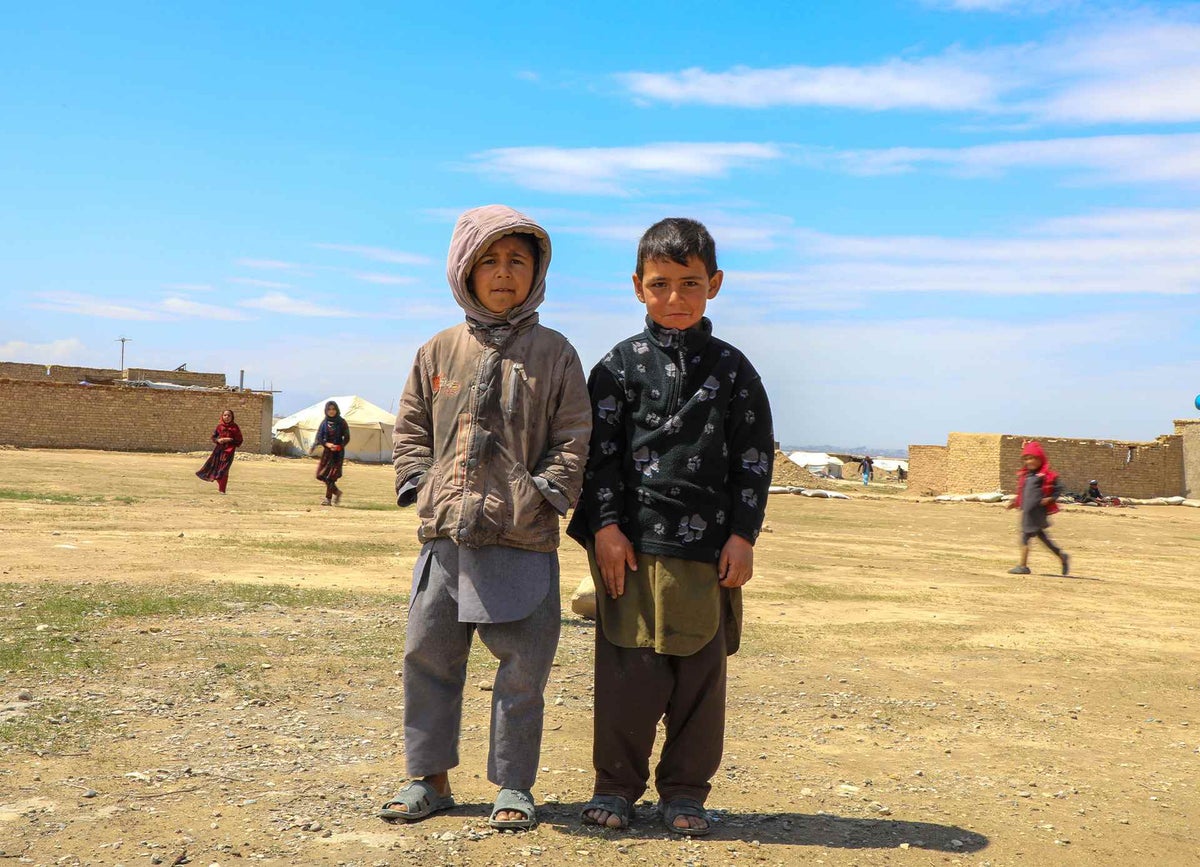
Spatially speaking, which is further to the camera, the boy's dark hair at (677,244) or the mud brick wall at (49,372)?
the mud brick wall at (49,372)

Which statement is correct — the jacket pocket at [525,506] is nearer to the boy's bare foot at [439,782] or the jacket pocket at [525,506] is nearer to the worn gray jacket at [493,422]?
the worn gray jacket at [493,422]

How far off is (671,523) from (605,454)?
0.90ft

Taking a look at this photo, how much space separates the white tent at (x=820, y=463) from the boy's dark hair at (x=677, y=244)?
163 ft

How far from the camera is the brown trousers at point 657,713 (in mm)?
3123

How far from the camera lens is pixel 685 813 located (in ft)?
10.2

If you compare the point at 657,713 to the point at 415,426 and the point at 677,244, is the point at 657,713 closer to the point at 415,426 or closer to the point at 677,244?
the point at 415,426

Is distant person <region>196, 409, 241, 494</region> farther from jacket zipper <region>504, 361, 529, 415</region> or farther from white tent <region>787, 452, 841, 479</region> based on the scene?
white tent <region>787, 452, 841, 479</region>

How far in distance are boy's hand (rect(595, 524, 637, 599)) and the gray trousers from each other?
16 centimetres

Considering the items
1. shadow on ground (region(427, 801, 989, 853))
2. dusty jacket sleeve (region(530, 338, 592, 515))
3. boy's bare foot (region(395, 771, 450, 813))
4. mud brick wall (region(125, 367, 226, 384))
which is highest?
mud brick wall (region(125, 367, 226, 384))

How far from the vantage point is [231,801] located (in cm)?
323

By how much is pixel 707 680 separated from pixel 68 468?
21.6m

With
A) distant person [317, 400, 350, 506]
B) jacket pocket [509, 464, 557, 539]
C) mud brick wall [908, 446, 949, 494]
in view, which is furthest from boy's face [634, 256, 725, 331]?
mud brick wall [908, 446, 949, 494]


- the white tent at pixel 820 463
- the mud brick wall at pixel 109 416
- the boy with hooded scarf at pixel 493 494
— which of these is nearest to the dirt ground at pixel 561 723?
the boy with hooded scarf at pixel 493 494

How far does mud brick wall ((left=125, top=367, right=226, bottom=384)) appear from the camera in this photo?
4494cm
